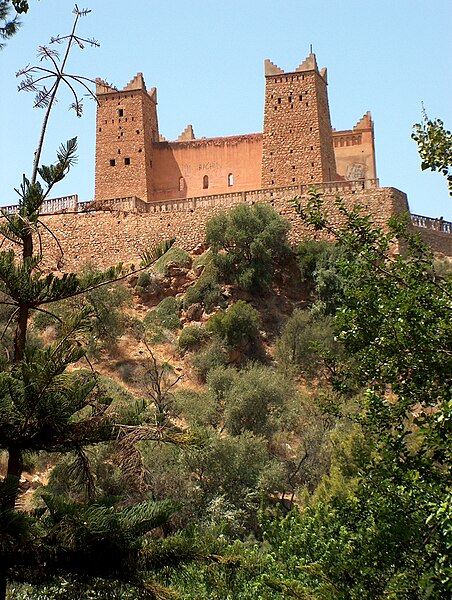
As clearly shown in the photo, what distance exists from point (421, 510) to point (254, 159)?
26.3 metres

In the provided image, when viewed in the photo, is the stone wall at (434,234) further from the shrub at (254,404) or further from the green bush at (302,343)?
the shrub at (254,404)

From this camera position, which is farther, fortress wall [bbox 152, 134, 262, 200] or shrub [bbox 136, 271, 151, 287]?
fortress wall [bbox 152, 134, 262, 200]

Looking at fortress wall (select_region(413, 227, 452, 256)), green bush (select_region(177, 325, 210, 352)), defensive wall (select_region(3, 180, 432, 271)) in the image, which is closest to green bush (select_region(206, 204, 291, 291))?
defensive wall (select_region(3, 180, 432, 271))

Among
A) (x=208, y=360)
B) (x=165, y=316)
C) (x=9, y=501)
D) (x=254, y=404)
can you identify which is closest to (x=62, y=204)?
(x=165, y=316)

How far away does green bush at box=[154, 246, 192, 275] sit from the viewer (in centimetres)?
3169

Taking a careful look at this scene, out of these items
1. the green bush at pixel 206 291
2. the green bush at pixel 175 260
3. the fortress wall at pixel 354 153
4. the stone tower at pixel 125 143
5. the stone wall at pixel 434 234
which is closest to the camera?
the green bush at pixel 206 291

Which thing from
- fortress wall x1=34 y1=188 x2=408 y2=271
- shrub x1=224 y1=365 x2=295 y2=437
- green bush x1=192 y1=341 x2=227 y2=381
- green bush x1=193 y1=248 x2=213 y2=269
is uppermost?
fortress wall x1=34 y1=188 x2=408 y2=271

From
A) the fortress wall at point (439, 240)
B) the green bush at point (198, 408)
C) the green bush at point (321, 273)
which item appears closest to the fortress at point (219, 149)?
the green bush at point (321, 273)

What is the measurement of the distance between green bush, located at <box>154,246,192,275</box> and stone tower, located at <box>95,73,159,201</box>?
298 cm

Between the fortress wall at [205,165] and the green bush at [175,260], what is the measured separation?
10.4 ft

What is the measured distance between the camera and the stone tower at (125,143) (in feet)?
112

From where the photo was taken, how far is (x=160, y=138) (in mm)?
36344

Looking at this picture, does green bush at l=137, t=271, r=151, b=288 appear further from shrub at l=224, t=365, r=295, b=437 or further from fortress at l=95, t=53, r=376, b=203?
shrub at l=224, t=365, r=295, b=437

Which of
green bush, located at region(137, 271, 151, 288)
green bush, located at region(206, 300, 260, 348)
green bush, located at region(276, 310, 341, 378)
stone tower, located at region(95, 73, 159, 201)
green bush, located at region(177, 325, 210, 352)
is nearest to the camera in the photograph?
green bush, located at region(276, 310, 341, 378)
